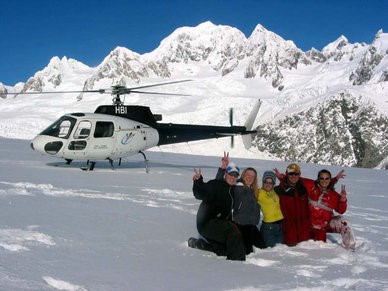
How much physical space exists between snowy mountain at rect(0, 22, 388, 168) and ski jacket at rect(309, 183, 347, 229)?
1103 inches

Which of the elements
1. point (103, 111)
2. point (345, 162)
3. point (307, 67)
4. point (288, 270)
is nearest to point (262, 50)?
point (307, 67)

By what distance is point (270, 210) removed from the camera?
535cm

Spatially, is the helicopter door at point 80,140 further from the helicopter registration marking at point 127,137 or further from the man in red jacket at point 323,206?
the man in red jacket at point 323,206

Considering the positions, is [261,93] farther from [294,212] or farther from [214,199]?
[214,199]

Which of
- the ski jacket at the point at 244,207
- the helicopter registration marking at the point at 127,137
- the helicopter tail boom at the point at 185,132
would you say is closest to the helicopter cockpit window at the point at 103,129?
the helicopter registration marking at the point at 127,137

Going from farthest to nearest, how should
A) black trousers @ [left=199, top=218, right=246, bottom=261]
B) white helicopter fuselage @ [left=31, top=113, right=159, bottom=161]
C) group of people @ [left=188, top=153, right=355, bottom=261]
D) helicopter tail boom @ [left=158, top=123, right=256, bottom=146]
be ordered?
helicopter tail boom @ [left=158, top=123, right=256, bottom=146], white helicopter fuselage @ [left=31, top=113, right=159, bottom=161], group of people @ [left=188, top=153, right=355, bottom=261], black trousers @ [left=199, top=218, right=246, bottom=261]

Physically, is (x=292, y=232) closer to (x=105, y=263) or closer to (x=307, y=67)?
(x=105, y=263)

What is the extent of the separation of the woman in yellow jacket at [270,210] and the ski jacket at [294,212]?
0.09 metres

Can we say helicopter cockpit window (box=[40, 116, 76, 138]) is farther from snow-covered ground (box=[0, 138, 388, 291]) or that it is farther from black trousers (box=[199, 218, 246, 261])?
black trousers (box=[199, 218, 246, 261])

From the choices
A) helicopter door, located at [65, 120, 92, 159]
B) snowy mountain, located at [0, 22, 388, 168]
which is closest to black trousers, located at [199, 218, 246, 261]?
helicopter door, located at [65, 120, 92, 159]

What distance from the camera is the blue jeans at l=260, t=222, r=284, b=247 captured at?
17.2 ft

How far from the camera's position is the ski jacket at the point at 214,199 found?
16.0ft

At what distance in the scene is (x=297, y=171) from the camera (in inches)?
215

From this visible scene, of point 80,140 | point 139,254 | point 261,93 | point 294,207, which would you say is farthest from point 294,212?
point 261,93
